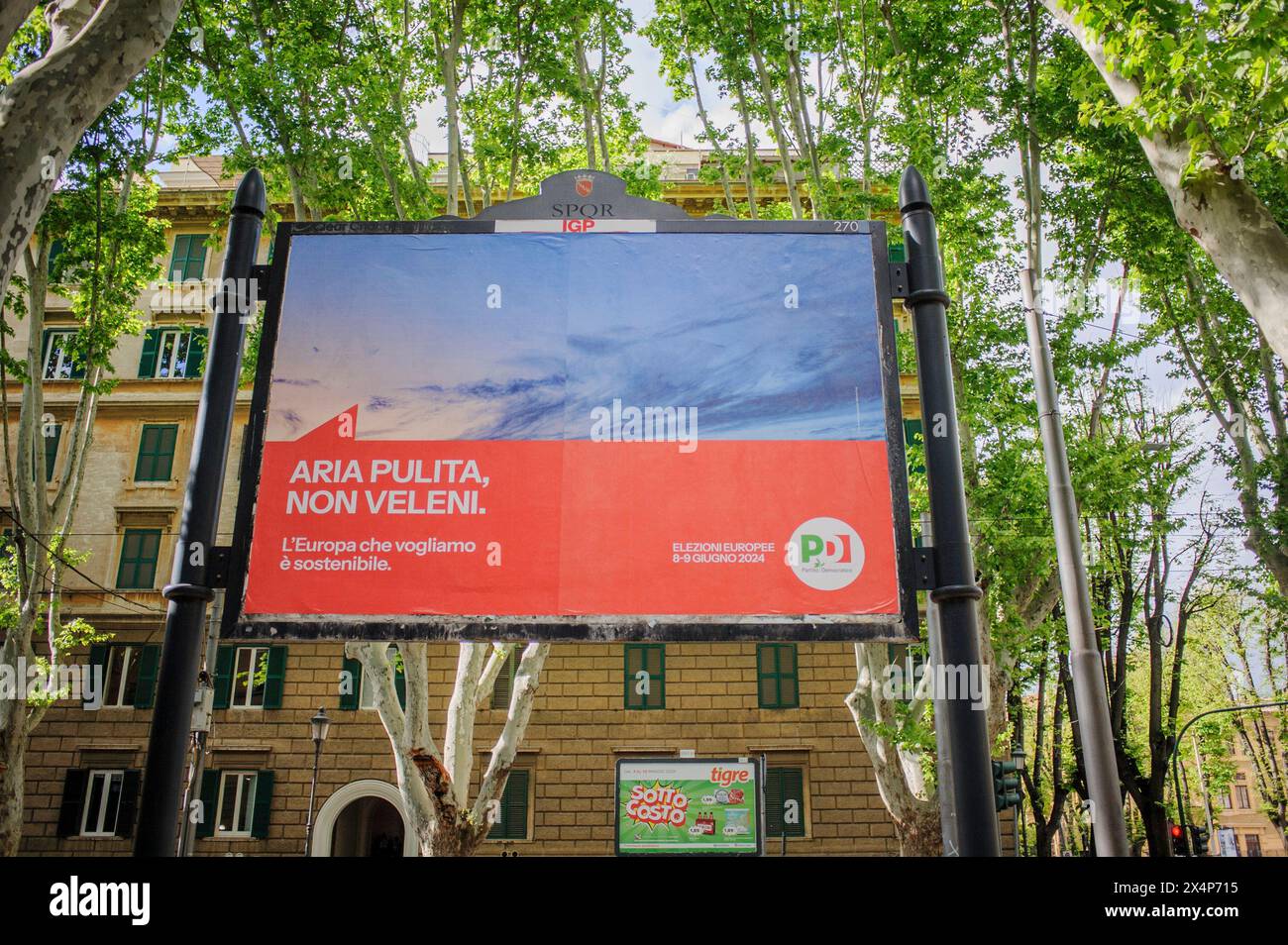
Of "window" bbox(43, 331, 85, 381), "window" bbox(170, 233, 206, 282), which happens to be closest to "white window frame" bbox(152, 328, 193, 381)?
"window" bbox(170, 233, 206, 282)

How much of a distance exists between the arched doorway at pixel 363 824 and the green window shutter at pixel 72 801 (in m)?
5.53

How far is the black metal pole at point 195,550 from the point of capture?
3436 millimetres

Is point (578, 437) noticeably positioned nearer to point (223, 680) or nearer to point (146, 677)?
point (223, 680)

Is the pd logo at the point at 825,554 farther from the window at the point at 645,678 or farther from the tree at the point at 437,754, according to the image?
the window at the point at 645,678

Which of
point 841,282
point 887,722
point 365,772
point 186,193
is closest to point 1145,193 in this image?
point 887,722

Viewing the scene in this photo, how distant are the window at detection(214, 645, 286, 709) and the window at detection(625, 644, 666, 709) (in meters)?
8.41

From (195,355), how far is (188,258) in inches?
117

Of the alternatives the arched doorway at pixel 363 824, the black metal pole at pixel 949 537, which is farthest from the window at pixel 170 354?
the black metal pole at pixel 949 537

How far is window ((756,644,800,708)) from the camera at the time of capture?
22297 mm

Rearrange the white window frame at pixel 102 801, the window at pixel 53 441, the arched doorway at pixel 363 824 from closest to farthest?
the arched doorway at pixel 363 824
the white window frame at pixel 102 801
the window at pixel 53 441

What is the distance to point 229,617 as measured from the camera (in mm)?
4004

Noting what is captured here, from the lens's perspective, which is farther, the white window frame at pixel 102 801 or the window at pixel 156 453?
the window at pixel 156 453
